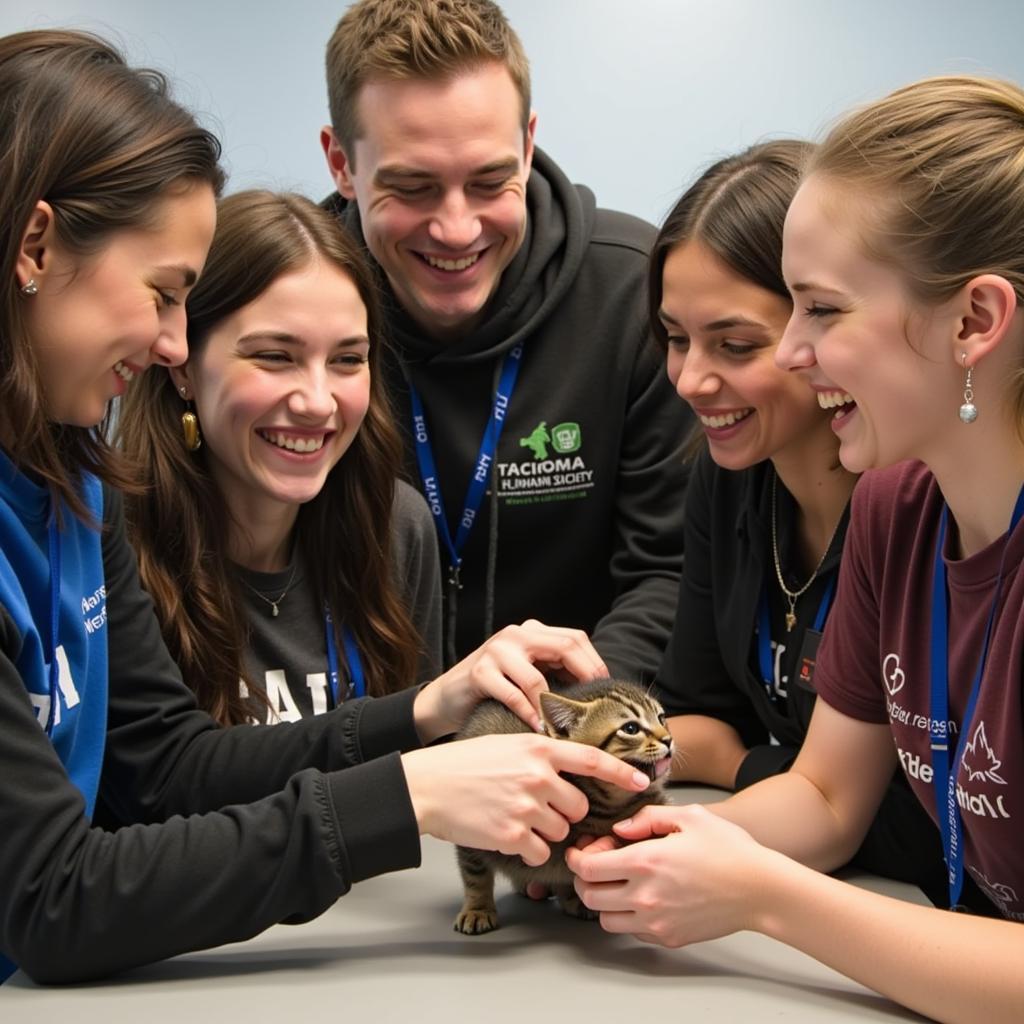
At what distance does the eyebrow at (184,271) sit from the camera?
1604 mm

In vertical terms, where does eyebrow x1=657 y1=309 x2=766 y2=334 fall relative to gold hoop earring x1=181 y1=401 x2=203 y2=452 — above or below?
above

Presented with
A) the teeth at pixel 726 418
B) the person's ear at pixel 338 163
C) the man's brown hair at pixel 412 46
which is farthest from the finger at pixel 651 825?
the person's ear at pixel 338 163

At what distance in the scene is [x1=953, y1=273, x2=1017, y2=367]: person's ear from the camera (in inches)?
55.6

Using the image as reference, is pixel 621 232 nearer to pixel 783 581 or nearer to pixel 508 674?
pixel 783 581

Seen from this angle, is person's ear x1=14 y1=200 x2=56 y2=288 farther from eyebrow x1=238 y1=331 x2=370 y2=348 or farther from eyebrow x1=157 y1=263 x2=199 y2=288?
eyebrow x1=238 y1=331 x2=370 y2=348

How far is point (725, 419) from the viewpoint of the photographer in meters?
2.15

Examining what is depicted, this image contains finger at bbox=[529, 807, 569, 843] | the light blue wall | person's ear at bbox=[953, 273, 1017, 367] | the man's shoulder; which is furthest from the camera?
the light blue wall

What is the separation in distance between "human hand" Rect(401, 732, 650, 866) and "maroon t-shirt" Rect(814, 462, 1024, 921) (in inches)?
15.8

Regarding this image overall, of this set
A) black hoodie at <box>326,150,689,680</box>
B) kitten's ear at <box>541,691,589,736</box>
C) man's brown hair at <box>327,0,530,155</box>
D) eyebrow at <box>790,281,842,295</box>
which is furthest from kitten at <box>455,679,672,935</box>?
man's brown hair at <box>327,0,530,155</box>

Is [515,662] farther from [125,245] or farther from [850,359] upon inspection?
[125,245]

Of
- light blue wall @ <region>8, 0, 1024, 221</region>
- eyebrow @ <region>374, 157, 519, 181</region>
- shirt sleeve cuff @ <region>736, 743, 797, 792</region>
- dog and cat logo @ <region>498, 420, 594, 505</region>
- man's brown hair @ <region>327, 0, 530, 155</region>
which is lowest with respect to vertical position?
shirt sleeve cuff @ <region>736, 743, 797, 792</region>

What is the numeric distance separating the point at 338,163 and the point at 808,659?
160 centimetres

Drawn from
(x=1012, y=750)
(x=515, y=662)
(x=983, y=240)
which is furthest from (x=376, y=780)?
(x=983, y=240)

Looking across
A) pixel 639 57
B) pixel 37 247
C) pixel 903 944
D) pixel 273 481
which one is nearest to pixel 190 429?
pixel 273 481
